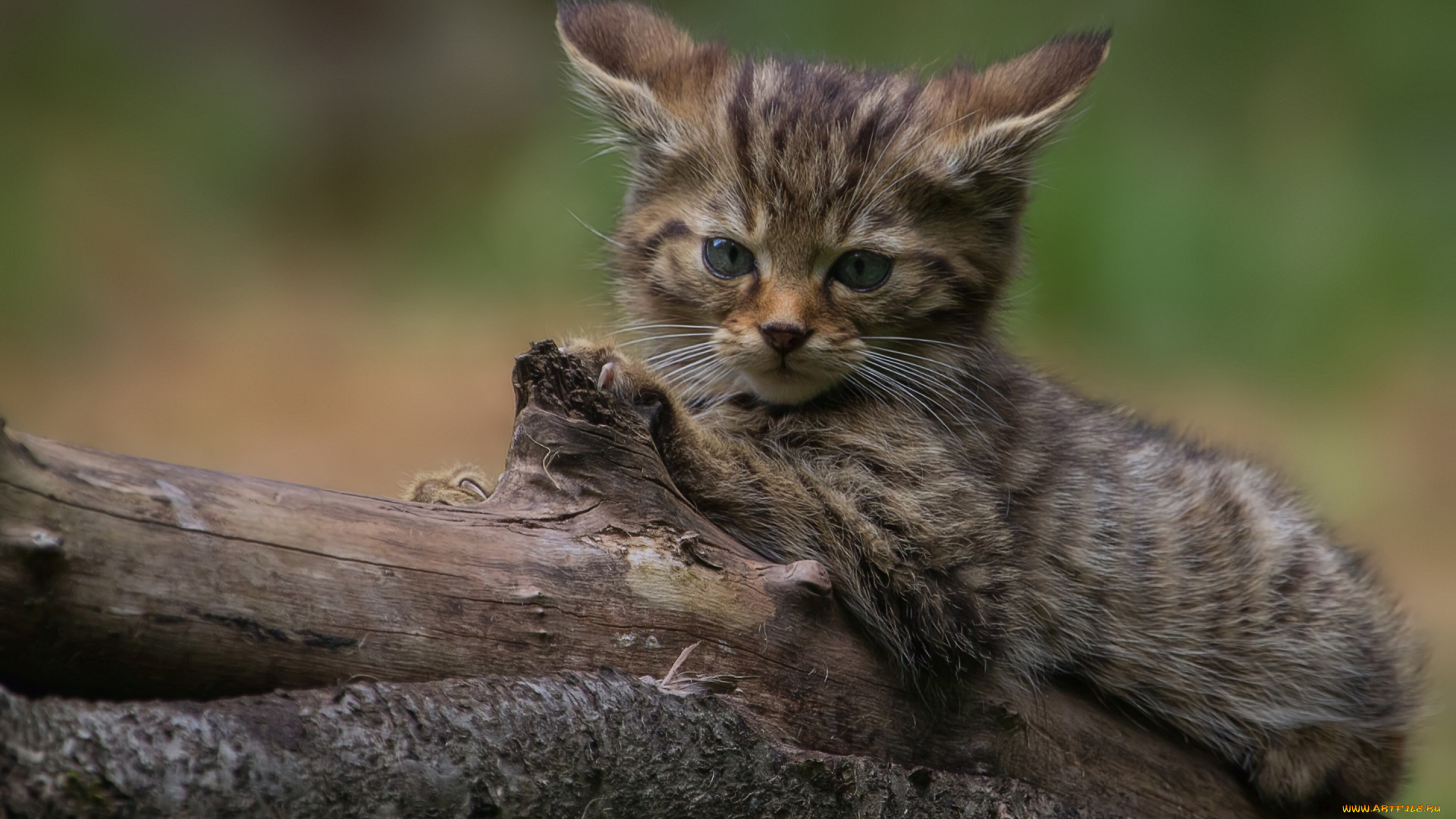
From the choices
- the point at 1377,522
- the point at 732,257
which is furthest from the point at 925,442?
the point at 1377,522

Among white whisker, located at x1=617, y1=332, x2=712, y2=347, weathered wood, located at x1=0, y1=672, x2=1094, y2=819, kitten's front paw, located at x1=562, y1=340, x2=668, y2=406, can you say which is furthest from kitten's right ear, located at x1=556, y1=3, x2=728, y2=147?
weathered wood, located at x1=0, y1=672, x2=1094, y2=819

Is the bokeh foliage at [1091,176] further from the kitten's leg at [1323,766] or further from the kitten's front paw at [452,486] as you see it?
the kitten's front paw at [452,486]

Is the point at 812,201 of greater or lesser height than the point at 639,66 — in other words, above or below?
below

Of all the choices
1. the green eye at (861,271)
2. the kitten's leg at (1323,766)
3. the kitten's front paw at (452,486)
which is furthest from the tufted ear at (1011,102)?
the kitten's leg at (1323,766)

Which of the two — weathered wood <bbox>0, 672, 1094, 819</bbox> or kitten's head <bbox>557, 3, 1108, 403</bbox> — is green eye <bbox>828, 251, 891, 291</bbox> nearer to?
kitten's head <bbox>557, 3, 1108, 403</bbox>

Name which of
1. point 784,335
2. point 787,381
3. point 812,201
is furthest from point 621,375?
point 812,201

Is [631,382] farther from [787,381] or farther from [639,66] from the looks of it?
[639,66]

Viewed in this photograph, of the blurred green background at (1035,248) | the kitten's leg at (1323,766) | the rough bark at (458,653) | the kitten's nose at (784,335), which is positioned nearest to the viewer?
the rough bark at (458,653)
